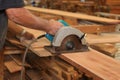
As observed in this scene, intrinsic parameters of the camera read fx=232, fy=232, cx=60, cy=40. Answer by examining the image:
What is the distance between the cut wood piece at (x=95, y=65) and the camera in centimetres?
107

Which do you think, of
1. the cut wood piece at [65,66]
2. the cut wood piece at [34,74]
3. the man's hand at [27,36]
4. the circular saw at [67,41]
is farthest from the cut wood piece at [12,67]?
the circular saw at [67,41]

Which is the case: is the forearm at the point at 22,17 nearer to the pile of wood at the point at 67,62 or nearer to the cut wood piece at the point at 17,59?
the pile of wood at the point at 67,62

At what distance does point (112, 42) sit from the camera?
180 centimetres

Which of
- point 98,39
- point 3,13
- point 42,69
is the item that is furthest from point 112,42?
point 3,13

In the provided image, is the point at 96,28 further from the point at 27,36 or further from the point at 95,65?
the point at 95,65

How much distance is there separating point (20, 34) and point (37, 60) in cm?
26

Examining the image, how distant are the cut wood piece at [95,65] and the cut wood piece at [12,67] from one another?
59cm

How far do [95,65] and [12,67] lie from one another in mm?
889

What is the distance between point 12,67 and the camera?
6.14 feet

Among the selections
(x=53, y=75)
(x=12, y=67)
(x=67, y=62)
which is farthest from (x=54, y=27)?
(x=12, y=67)

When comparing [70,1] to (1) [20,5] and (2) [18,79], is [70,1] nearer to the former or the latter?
(2) [18,79]

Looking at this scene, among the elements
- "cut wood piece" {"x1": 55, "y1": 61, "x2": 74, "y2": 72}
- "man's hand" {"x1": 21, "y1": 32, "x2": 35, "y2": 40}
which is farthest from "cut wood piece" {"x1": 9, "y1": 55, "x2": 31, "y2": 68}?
"cut wood piece" {"x1": 55, "y1": 61, "x2": 74, "y2": 72}

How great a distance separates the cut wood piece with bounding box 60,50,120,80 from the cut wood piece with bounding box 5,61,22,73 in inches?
23.2

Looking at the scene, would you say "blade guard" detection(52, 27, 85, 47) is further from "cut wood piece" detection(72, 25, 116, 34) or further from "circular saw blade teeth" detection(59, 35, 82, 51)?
"cut wood piece" detection(72, 25, 116, 34)
